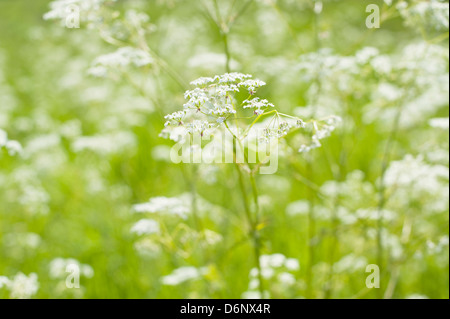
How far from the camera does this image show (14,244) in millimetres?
4820

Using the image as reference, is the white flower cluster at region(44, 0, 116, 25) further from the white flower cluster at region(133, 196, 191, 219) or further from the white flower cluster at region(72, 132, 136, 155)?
the white flower cluster at region(72, 132, 136, 155)

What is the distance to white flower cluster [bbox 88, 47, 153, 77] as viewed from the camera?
3234 millimetres

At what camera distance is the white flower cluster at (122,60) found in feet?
10.6

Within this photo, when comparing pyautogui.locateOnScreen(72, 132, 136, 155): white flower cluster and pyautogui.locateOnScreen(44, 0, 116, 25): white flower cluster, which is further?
pyautogui.locateOnScreen(72, 132, 136, 155): white flower cluster

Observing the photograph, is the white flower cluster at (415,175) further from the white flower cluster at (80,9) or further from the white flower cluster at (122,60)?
the white flower cluster at (80,9)

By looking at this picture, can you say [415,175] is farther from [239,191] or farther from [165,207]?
[239,191]

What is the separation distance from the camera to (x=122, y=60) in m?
3.23

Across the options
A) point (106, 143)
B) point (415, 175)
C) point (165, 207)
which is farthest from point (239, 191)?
point (165, 207)

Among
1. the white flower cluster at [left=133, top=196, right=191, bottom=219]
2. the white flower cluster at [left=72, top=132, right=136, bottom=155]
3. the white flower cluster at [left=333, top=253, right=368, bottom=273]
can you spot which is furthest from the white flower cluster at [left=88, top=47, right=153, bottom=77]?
the white flower cluster at [left=333, top=253, right=368, bottom=273]

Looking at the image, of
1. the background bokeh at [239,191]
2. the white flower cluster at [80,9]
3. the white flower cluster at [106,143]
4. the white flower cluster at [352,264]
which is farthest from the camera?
the white flower cluster at [106,143]

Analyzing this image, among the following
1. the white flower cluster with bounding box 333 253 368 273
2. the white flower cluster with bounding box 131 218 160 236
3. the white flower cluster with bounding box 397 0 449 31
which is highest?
the white flower cluster with bounding box 397 0 449 31

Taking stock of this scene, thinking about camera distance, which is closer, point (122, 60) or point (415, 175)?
point (122, 60)

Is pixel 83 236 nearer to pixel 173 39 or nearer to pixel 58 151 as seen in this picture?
pixel 58 151

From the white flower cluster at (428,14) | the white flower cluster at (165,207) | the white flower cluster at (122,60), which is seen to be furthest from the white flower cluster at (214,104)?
the white flower cluster at (428,14)
